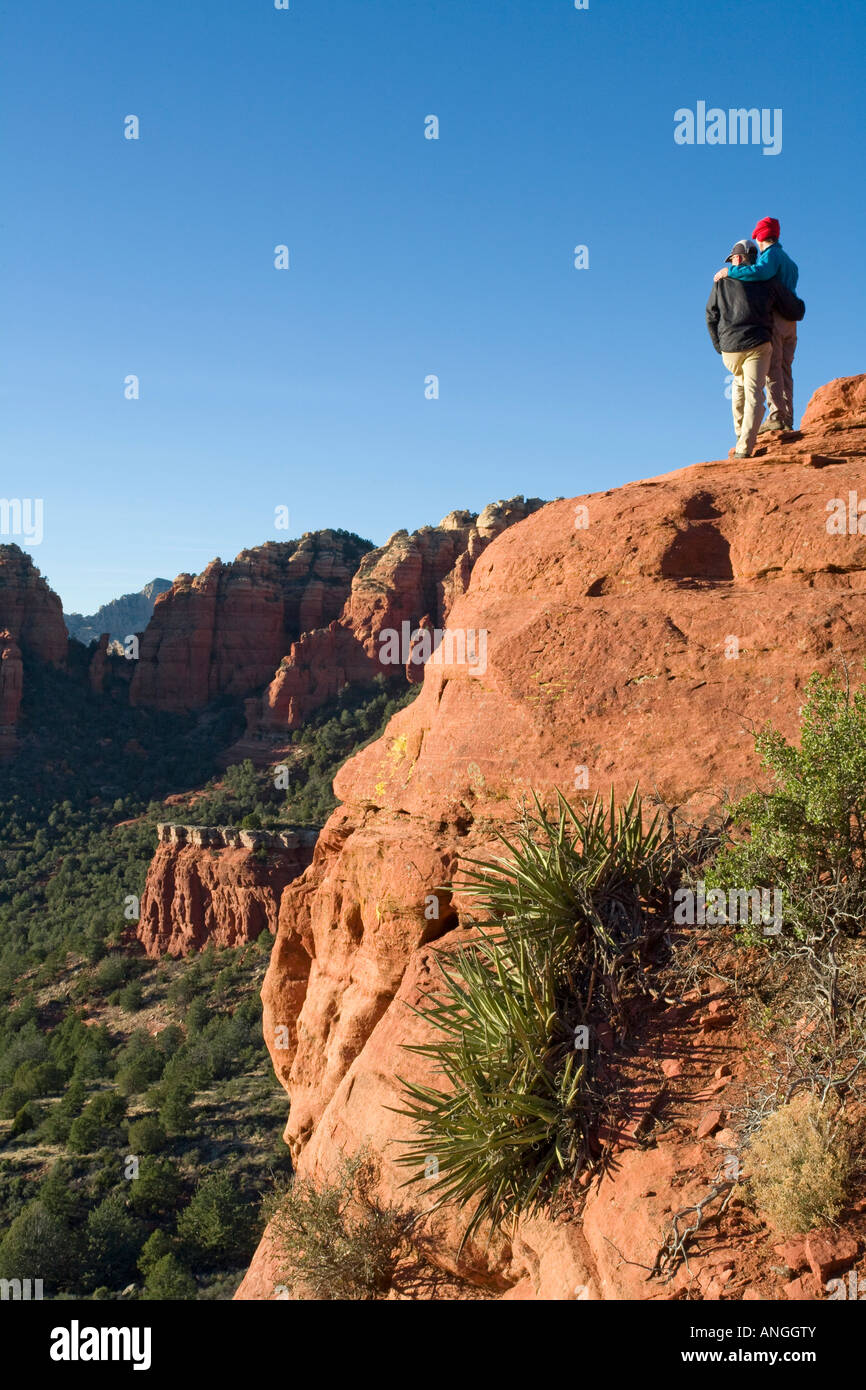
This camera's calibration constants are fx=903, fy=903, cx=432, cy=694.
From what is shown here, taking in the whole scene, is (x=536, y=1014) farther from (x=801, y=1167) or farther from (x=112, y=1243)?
(x=112, y=1243)

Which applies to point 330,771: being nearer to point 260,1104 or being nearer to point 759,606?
point 260,1104

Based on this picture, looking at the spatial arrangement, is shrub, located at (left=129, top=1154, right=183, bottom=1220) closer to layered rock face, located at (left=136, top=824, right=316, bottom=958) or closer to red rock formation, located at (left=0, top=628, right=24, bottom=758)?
layered rock face, located at (left=136, top=824, right=316, bottom=958)

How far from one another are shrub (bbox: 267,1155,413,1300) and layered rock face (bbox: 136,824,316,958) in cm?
3964

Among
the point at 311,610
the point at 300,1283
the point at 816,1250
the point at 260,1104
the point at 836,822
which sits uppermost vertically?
the point at 311,610

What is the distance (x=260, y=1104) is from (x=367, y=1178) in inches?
970

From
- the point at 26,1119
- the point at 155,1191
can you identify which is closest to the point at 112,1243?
the point at 155,1191

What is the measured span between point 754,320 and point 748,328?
0.10m

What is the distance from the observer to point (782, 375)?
31.9ft

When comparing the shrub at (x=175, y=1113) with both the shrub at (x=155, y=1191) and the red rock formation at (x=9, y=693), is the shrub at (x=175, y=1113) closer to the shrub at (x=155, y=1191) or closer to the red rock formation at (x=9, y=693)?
the shrub at (x=155, y=1191)

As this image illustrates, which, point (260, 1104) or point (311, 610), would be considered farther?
point (311, 610)

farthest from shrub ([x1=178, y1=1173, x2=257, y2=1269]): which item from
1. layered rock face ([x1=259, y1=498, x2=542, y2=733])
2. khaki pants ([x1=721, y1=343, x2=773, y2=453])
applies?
layered rock face ([x1=259, y1=498, x2=542, y2=733])
